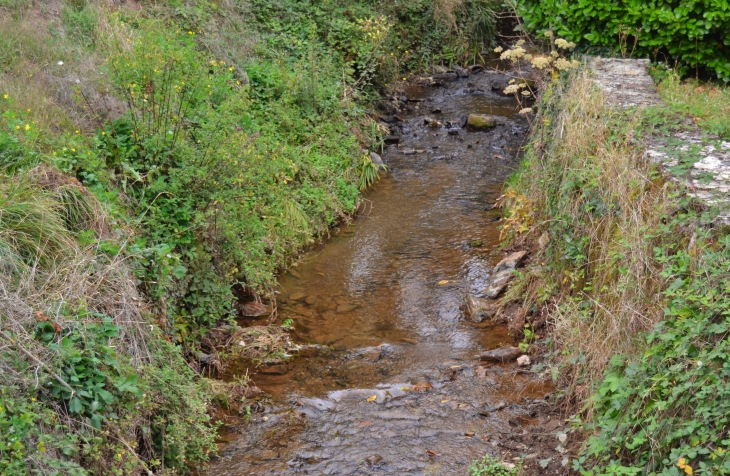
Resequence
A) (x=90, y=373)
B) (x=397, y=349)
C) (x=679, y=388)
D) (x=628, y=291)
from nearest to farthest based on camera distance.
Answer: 1. (x=679, y=388)
2. (x=90, y=373)
3. (x=628, y=291)
4. (x=397, y=349)

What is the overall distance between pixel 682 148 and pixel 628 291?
146cm

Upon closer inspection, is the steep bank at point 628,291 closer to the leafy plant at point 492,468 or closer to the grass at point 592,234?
the grass at point 592,234

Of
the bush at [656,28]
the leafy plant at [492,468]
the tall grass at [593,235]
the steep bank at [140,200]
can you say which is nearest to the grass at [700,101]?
the bush at [656,28]

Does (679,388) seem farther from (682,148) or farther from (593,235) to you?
(682,148)

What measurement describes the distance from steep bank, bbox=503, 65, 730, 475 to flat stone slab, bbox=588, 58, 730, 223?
1.4 inches

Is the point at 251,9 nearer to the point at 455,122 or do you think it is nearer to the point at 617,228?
the point at 455,122

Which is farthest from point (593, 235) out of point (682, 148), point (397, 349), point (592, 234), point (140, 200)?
point (140, 200)

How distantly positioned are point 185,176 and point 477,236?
4.08m

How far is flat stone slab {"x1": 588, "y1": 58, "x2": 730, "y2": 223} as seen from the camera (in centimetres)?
432

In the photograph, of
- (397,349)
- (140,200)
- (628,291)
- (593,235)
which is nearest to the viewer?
(628,291)

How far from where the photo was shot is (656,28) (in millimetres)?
7520

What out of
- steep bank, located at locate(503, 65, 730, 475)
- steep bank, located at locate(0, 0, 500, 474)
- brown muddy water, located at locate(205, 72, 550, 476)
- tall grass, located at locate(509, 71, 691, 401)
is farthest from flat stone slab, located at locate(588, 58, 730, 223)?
steep bank, located at locate(0, 0, 500, 474)

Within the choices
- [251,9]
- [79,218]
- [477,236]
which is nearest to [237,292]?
[79,218]

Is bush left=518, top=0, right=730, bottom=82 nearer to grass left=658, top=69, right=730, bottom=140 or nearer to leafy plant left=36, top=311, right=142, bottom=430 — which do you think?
grass left=658, top=69, right=730, bottom=140
